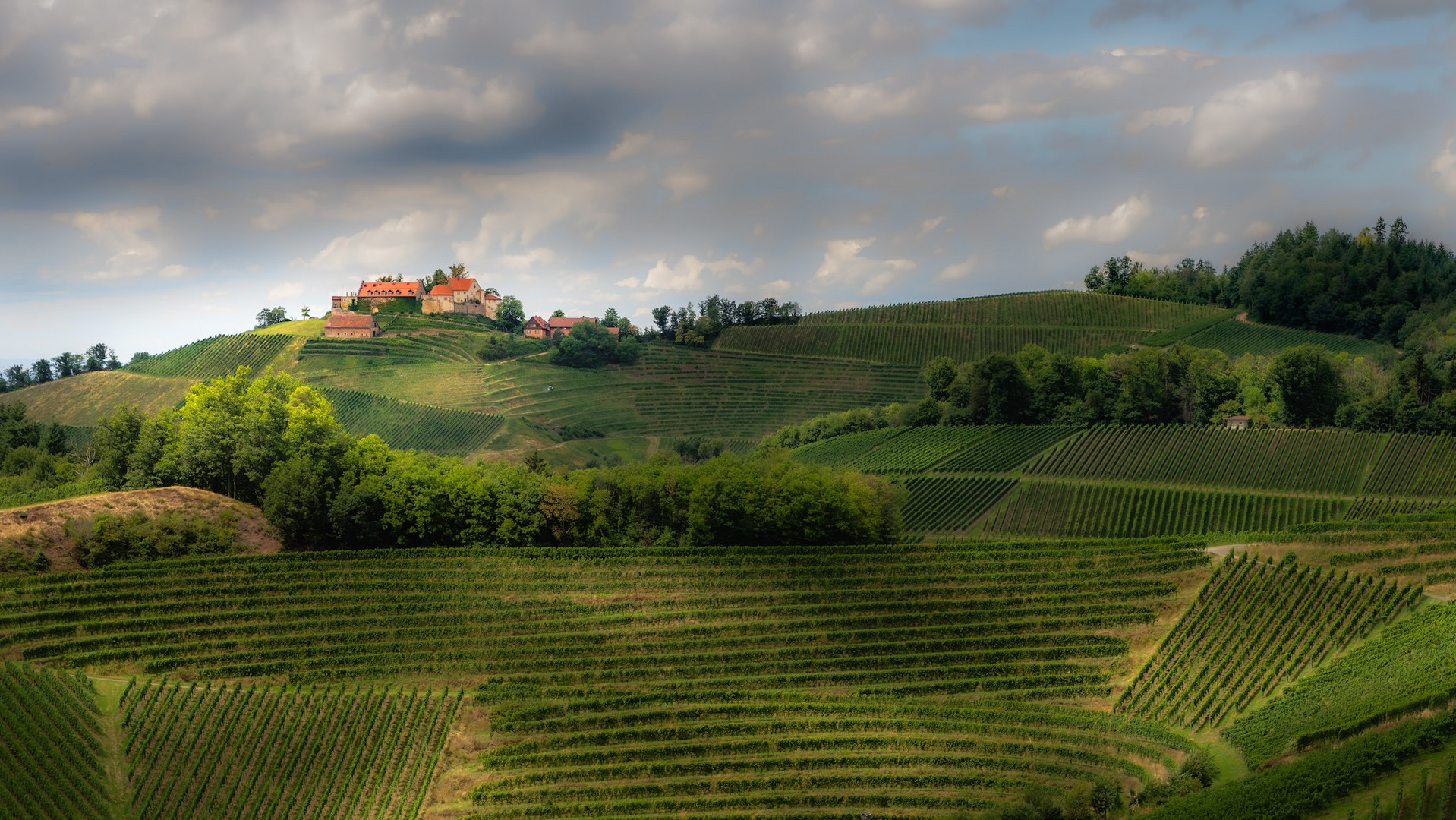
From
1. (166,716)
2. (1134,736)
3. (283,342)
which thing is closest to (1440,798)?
(1134,736)

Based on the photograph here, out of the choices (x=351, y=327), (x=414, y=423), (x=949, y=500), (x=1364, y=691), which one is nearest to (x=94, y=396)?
(x=351, y=327)

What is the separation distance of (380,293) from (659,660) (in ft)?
393

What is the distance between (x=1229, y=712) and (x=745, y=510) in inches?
979

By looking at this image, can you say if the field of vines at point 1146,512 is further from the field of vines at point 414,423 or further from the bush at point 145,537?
the field of vines at point 414,423

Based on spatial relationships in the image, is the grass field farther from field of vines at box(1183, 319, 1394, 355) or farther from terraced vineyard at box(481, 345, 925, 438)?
field of vines at box(1183, 319, 1394, 355)

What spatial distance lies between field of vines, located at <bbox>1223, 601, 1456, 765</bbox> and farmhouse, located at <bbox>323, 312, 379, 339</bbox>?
119356 mm

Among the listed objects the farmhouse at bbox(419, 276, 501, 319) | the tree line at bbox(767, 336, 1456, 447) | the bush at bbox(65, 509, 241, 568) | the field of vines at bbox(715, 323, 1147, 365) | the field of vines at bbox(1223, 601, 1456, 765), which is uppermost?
the farmhouse at bbox(419, 276, 501, 319)

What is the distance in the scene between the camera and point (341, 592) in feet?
167

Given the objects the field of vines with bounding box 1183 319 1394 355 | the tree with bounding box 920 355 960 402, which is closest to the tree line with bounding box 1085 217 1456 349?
the field of vines with bounding box 1183 319 1394 355

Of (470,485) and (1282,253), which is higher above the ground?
(1282,253)

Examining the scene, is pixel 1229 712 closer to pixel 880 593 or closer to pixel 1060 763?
pixel 1060 763

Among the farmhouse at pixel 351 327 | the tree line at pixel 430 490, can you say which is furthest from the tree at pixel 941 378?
the farmhouse at pixel 351 327

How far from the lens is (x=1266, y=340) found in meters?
129

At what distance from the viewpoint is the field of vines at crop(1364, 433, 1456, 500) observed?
7262 cm
